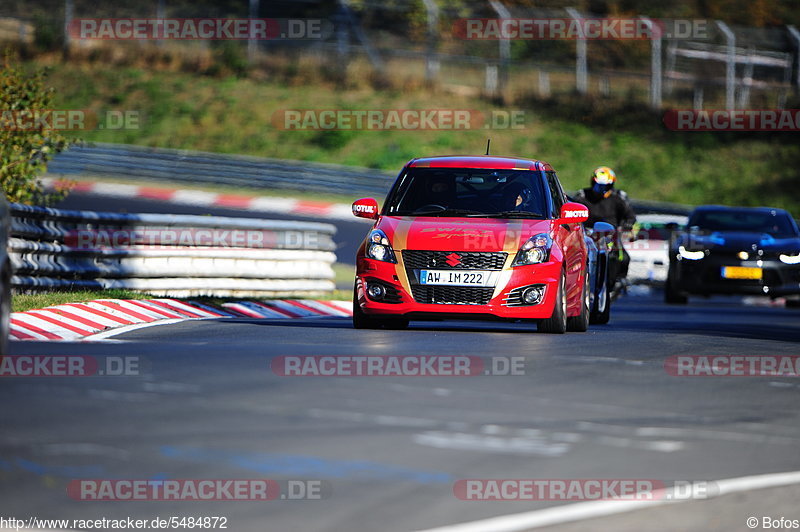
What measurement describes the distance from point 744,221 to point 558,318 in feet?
37.6

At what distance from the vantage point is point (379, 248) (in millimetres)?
13797

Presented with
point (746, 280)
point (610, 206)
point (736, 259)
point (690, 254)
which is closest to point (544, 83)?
point (690, 254)

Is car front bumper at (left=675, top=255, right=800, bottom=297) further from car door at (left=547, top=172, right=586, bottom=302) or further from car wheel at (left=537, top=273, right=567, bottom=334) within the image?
car wheel at (left=537, top=273, right=567, bottom=334)

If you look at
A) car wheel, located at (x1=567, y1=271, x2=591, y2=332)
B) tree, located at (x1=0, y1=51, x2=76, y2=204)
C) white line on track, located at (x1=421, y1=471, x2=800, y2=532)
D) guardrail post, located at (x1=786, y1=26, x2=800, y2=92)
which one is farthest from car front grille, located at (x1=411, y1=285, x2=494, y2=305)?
guardrail post, located at (x1=786, y1=26, x2=800, y2=92)

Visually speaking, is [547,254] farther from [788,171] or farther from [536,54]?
[536,54]

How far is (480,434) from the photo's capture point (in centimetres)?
769

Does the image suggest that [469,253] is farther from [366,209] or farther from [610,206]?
[610,206]

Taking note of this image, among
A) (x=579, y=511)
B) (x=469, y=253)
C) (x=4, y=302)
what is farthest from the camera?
(x=469, y=253)

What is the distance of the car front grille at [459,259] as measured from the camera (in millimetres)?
13555

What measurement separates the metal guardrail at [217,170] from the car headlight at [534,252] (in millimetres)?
22880

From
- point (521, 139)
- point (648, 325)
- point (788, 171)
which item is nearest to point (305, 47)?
point (521, 139)

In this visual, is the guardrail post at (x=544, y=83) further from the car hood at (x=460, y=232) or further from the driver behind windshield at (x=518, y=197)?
the car hood at (x=460, y=232)

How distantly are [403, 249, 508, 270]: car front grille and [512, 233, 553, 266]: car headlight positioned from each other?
144mm

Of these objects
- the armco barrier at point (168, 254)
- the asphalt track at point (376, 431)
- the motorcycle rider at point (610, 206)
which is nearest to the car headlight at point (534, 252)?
the asphalt track at point (376, 431)
